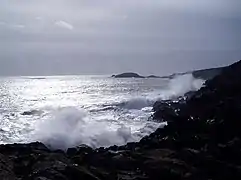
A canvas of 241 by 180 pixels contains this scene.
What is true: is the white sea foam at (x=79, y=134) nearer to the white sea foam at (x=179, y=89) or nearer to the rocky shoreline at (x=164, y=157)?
the rocky shoreline at (x=164, y=157)

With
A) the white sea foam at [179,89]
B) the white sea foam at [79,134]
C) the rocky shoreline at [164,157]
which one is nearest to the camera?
the rocky shoreline at [164,157]

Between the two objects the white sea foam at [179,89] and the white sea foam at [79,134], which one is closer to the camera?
the white sea foam at [79,134]

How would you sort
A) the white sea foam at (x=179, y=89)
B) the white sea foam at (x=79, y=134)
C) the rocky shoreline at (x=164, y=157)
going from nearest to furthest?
→ the rocky shoreline at (x=164, y=157) < the white sea foam at (x=79, y=134) < the white sea foam at (x=179, y=89)

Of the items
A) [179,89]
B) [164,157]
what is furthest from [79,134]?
[179,89]

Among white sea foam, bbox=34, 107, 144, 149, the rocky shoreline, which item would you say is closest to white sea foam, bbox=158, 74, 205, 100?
white sea foam, bbox=34, 107, 144, 149

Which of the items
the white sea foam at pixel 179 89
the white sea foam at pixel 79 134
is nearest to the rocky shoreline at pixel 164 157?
the white sea foam at pixel 79 134

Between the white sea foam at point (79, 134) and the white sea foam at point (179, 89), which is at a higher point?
the white sea foam at point (179, 89)

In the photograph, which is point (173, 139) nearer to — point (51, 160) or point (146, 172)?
point (146, 172)

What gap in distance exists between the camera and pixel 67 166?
11320 millimetres

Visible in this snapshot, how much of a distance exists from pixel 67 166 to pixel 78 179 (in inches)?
21.0

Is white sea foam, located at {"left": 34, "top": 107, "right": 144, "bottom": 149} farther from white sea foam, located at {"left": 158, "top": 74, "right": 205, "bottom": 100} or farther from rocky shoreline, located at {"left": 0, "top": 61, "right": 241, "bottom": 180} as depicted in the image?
white sea foam, located at {"left": 158, "top": 74, "right": 205, "bottom": 100}

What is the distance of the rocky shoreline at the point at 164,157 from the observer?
458 inches

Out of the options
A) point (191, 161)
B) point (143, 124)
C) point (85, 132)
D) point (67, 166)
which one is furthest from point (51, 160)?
point (143, 124)

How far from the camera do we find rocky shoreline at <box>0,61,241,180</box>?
458 inches
